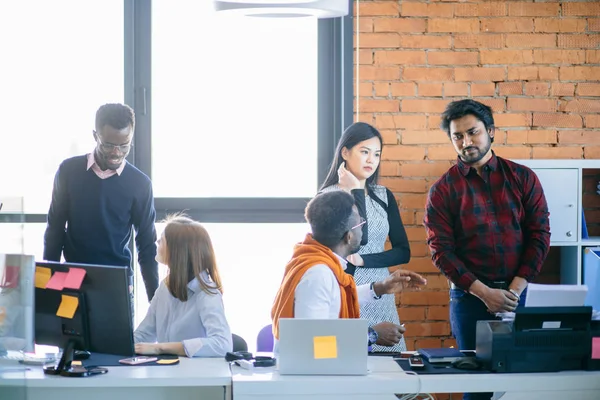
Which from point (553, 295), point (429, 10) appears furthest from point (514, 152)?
point (553, 295)

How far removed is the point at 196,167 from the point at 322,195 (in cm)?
169

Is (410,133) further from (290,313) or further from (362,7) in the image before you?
(290,313)

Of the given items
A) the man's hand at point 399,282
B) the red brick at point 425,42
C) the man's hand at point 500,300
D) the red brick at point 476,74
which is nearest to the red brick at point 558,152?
the red brick at point 476,74

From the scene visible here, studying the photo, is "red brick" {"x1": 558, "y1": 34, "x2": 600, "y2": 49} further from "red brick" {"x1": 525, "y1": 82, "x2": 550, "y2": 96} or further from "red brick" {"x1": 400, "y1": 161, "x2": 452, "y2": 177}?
"red brick" {"x1": 400, "y1": 161, "x2": 452, "y2": 177}

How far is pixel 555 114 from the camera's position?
4.39m

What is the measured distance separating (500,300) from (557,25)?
5.83ft

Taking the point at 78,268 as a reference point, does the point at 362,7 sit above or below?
above

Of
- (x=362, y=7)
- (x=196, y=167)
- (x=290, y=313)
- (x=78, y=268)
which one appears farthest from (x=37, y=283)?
(x=362, y=7)

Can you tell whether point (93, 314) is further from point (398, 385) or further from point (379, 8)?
point (379, 8)

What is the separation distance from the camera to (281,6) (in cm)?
276

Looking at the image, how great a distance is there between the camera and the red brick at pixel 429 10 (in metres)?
4.32

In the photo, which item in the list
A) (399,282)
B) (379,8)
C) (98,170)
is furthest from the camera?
(379,8)

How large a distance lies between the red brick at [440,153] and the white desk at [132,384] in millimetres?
1962

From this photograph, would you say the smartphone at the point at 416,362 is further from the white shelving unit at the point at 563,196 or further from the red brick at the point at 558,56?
the red brick at the point at 558,56
